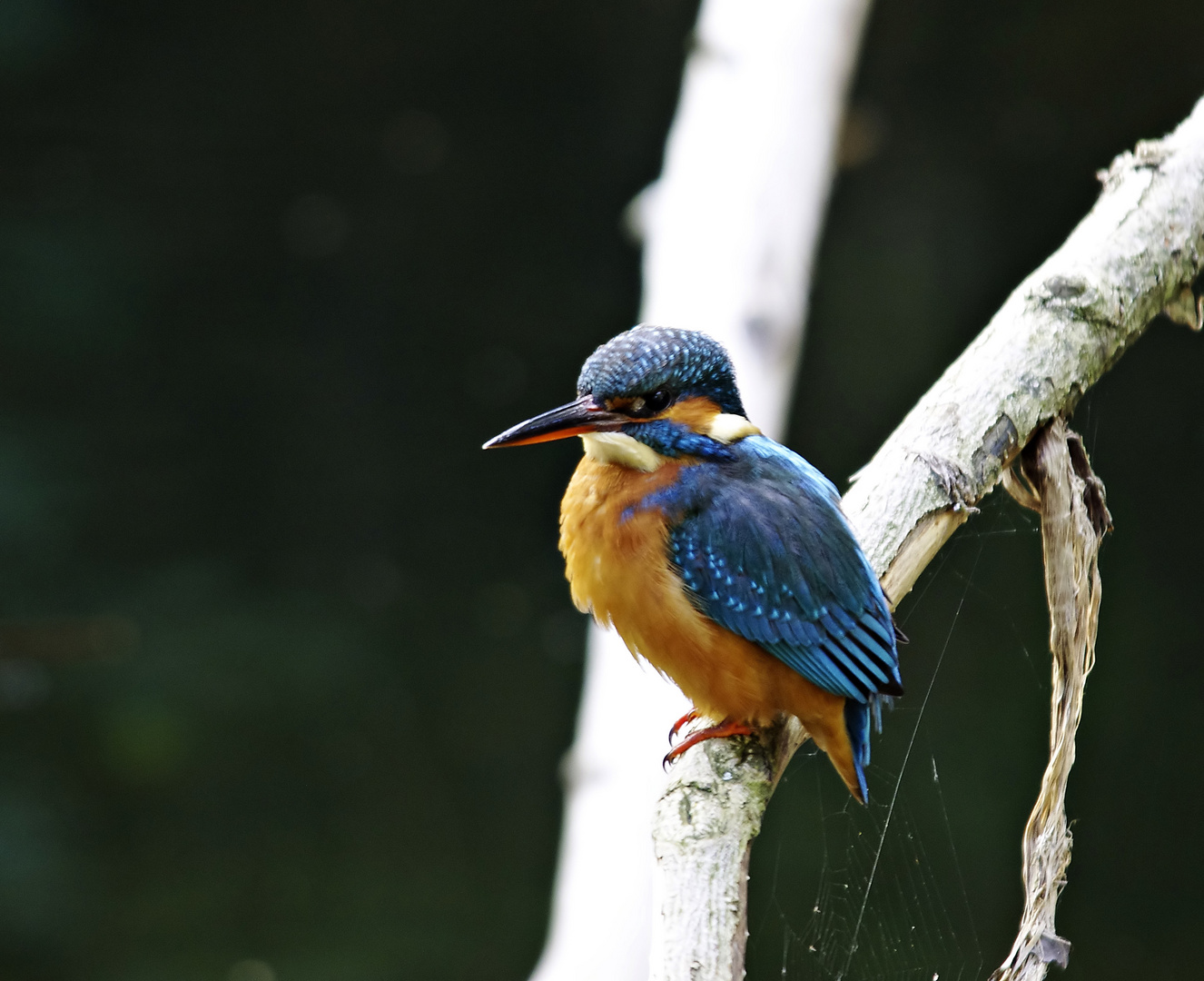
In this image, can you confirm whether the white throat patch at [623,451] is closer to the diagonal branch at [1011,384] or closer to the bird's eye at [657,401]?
the bird's eye at [657,401]

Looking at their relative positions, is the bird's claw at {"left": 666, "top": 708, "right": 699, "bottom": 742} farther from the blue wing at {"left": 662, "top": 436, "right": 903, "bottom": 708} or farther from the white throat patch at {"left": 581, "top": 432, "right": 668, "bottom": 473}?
the white throat patch at {"left": 581, "top": 432, "right": 668, "bottom": 473}

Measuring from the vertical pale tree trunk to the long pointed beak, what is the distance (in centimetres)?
43

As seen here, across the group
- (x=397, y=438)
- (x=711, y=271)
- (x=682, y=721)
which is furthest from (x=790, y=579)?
(x=397, y=438)

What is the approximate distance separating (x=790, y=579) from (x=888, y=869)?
37.4 inches

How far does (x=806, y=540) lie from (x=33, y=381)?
2.19m

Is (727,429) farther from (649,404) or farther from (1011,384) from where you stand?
(1011,384)

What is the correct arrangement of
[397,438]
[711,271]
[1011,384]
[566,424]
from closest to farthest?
[566,424], [1011,384], [711,271], [397,438]

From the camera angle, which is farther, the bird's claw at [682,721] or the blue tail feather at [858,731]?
the bird's claw at [682,721]

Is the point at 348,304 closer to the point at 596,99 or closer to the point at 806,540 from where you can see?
the point at 596,99

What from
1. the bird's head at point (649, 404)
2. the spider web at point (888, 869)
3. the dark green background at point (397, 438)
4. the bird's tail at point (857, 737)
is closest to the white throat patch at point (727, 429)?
the bird's head at point (649, 404)

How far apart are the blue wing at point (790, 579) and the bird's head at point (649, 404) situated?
0.17 feet

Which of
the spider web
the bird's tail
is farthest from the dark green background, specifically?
the bird's tail

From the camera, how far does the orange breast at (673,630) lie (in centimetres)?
111

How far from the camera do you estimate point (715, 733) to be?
111 centimetres
